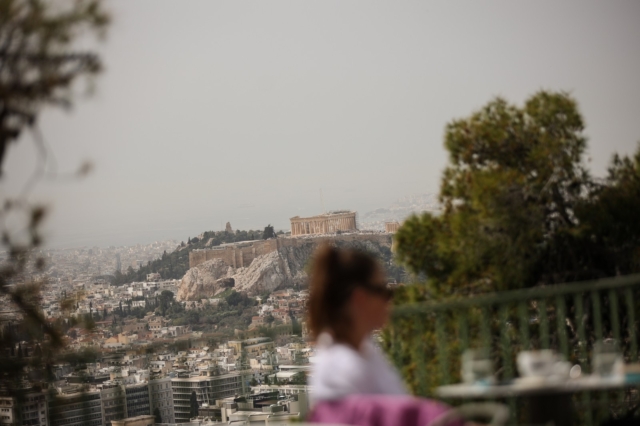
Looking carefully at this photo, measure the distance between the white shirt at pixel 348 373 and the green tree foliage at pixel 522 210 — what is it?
922 cm

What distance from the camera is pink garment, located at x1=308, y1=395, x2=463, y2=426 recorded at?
96.7 inches

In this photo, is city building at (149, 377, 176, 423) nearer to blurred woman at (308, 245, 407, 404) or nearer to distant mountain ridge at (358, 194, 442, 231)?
blurred woman at (308, 245, 407, 404)

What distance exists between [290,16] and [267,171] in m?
26.4

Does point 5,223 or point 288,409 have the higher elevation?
point 5,223

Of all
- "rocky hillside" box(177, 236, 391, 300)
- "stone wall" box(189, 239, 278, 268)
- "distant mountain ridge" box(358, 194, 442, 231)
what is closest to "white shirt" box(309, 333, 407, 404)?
"distant mountain ridge" box(358, 194, 442, 231)

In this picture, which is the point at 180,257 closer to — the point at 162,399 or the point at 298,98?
the point at 298,98

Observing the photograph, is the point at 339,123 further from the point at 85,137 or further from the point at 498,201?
the point at 498,201

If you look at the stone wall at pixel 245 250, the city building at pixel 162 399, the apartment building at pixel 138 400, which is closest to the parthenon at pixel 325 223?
the stone wall at pixel 245 250

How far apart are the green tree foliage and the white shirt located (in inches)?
363

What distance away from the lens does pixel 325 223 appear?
10150 cm

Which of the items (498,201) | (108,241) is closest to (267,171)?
(108,241)

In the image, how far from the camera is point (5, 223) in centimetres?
819

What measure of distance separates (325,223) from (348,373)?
98857mm

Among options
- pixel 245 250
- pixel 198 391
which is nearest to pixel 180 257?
pixel 245 250
